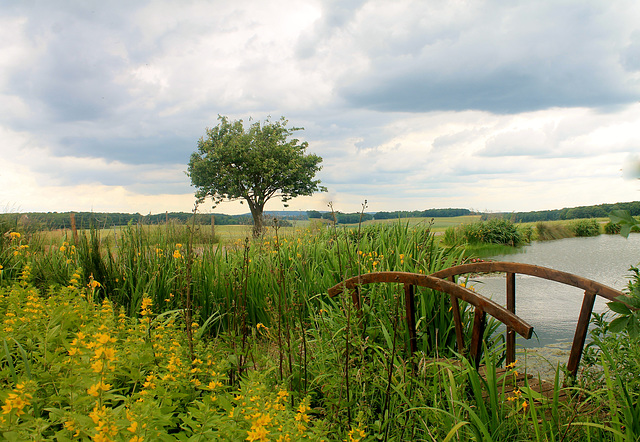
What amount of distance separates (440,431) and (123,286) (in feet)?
13.7

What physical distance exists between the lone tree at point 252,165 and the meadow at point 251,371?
24.3 metres

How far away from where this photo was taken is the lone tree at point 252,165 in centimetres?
2995

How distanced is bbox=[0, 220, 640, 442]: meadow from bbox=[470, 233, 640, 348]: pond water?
3.72 ft

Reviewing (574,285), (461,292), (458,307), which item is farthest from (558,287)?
(461,292)

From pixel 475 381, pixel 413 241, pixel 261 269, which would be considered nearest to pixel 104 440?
pixel 475 381

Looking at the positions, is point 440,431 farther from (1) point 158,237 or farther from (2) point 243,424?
(1) point 158,237

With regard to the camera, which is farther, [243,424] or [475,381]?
[475,381]

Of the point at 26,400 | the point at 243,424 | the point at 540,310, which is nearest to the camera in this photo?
the point at 26,400

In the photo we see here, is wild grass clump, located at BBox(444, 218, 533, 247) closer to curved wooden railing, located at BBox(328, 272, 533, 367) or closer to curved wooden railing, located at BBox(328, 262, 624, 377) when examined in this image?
curved wooden railing, located at BBox(328, 262, 624, 377)

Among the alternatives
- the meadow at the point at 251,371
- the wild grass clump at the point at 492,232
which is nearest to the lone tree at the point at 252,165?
the wild grass clump at the point at 492,232

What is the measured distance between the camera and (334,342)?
2.86 m

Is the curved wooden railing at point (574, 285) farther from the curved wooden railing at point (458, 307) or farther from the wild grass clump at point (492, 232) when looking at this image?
the wild grass clump at point (492, 232)

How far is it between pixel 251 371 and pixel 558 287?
10.8 metres

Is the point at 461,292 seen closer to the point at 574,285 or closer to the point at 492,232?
the point at 574,285
